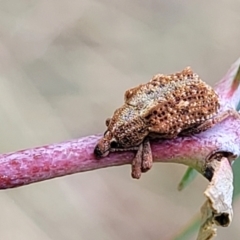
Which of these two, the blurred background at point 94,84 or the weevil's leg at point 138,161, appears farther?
the blurred background at point 94,84

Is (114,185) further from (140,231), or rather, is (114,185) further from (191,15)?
(191,15)

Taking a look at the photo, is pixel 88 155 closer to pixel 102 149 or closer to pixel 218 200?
pixel 102 149

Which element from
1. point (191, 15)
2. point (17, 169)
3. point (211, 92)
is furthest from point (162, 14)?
point (17, 169)

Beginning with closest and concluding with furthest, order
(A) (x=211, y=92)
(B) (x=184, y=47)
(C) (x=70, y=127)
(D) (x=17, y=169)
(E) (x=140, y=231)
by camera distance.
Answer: (D) (x=17, y=169) → (A) (x=211, y=92) → (E) (x=140, y=231) → (C) (x=70, y=127) → (B) (x=184, y=47)

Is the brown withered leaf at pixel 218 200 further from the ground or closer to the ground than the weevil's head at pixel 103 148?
closer to the ground

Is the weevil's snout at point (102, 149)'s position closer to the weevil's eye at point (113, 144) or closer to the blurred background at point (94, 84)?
the weevil's eye at point (113, 144)

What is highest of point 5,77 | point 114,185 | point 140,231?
point 5,77

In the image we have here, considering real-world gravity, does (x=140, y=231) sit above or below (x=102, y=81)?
below

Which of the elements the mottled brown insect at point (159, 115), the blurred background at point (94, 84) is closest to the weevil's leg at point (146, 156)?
the mottled brown insect at point (159, 115)
